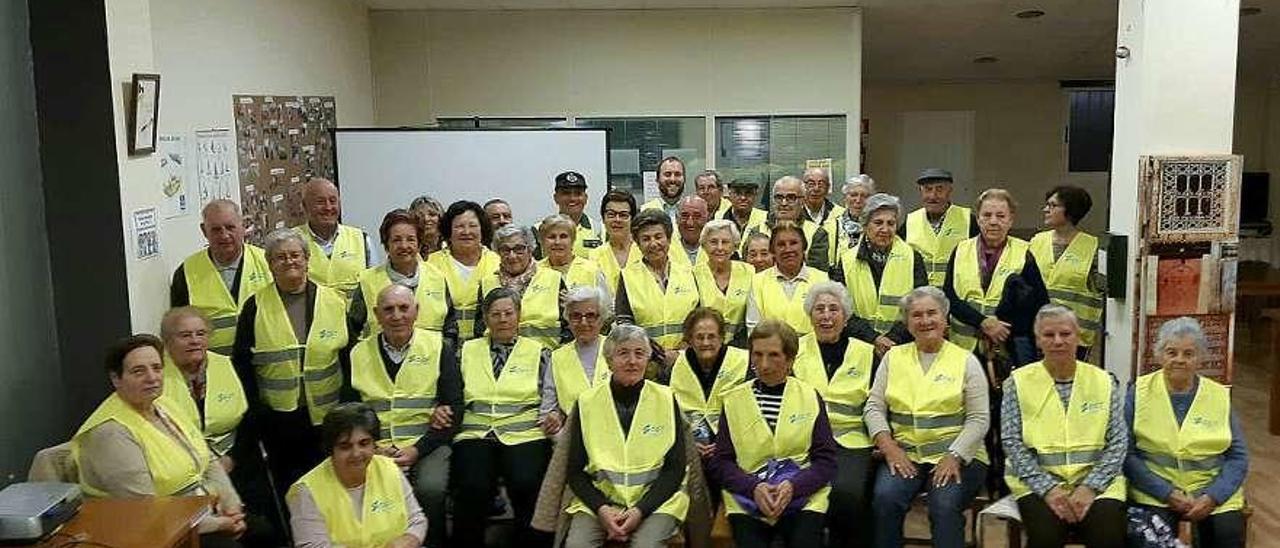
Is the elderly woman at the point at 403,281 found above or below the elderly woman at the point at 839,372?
above

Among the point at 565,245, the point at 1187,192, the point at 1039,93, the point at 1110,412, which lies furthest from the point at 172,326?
the point at 1039,93

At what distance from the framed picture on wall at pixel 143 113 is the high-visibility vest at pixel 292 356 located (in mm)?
667

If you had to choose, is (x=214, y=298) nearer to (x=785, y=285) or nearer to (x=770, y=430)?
(x=770, y=430)

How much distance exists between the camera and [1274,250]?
36.1ft

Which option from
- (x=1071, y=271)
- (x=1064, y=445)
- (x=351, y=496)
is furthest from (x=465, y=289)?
(x=1071, y=271)

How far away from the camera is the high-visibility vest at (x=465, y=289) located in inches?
174

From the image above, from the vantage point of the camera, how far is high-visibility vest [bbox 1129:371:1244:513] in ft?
11.2

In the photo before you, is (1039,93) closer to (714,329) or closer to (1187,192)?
(1187,192)

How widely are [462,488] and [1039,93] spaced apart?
10371mm

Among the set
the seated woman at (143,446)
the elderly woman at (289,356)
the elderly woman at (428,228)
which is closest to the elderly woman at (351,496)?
the seated woman at (143,446)

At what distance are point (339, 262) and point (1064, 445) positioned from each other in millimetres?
3023

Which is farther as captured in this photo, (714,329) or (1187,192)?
(1187,192)

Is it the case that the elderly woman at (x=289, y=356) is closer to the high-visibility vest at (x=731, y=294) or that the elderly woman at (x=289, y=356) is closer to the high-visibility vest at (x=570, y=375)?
the high-visibility vest at (x=570, y=375)

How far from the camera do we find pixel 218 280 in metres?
3.89
